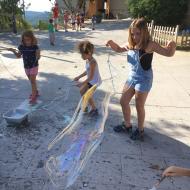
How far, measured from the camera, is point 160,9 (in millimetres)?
20062

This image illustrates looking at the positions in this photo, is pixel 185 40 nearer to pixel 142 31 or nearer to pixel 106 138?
pixel 106 138

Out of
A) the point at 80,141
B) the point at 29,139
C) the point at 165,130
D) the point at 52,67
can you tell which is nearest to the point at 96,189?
the point at 80,141

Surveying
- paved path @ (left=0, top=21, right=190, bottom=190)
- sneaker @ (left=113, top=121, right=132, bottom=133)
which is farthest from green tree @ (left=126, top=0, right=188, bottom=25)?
sneaker @ (left=113, top=121, right=132, bottom=133)

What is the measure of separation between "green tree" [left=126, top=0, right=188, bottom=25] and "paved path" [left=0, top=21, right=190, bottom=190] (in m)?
9.94

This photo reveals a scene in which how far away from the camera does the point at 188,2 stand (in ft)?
69.5

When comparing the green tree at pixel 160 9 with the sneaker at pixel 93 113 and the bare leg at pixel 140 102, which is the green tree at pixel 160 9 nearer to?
the sneaker at pixel 93 113

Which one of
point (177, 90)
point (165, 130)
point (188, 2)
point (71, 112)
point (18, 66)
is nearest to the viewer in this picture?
point (165, 130)

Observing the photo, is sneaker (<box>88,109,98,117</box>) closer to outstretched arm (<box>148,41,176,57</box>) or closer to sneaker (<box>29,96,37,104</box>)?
sneaker (<box>29,96,37,104</box>)

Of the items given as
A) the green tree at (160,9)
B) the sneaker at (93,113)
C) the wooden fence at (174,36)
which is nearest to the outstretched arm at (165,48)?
the sneaker at (93,113)

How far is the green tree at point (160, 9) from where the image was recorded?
19969 mm

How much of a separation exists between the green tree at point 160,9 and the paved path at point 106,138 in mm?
9940

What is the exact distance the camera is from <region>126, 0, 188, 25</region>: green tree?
20.0m

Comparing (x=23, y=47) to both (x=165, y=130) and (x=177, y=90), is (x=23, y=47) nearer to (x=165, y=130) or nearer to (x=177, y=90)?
(x=165, y=130)

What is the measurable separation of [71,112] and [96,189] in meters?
2.75
